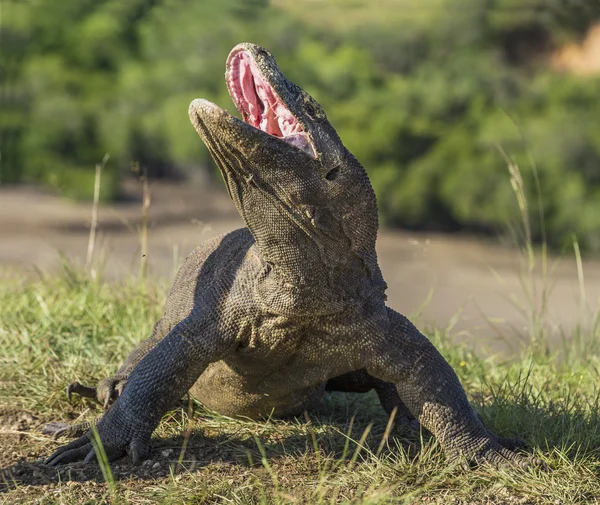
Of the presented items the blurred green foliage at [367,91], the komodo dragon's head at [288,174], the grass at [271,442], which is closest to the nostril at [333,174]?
the komodo dragon's head at [288,174]

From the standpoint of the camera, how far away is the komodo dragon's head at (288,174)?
2.96 m

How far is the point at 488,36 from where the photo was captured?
1767 centimetres

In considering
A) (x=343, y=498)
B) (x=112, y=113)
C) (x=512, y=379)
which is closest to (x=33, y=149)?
(x=112, y=113)

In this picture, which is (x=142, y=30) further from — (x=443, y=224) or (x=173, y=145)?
(x=443, y=224)

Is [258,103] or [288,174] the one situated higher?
[258,103]

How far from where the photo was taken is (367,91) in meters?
17.2

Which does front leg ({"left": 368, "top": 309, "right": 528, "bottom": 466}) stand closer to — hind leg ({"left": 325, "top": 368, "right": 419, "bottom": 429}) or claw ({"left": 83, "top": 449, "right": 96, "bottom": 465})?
hind leg ({"left": 325, "top": 368, "right": 419, "bottom": 429})

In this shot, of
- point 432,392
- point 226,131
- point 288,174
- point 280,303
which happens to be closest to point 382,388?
point 432,392

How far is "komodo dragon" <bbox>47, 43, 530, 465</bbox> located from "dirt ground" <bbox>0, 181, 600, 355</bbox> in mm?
2127

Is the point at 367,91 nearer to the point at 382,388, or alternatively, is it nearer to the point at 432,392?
the point at 382,388

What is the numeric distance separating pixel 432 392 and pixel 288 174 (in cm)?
112

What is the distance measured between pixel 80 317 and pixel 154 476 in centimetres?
196

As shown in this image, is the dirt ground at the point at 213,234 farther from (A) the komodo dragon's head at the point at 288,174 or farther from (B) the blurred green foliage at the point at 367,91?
(A) the komodo dragon's head at the point at 288,174

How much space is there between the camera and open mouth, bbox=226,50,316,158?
3.06 meters
